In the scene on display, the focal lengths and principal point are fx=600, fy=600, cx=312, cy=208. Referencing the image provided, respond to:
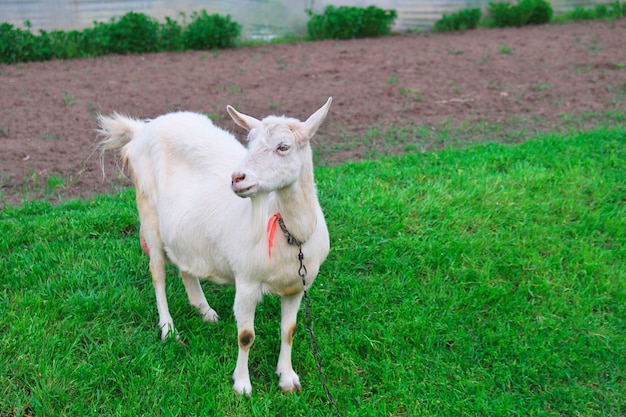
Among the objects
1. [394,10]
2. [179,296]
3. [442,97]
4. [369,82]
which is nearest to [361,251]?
[179,296]

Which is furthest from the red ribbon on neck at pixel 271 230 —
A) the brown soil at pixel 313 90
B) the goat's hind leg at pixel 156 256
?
the brown soil at pixel 313 90

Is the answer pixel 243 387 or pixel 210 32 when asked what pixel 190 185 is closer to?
pixel 243 387

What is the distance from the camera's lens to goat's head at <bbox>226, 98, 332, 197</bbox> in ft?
8.62

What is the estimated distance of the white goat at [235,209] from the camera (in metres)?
2.76

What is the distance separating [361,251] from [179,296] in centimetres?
136

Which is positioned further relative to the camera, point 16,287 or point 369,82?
point 369,82

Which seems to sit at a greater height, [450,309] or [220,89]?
[220,89]

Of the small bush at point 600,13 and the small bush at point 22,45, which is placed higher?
the small bush at point 600,13

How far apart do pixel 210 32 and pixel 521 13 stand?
6.31 m

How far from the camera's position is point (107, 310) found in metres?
3.80

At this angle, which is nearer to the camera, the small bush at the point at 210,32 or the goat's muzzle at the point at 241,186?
the goat's muzzle at the point at 241,186

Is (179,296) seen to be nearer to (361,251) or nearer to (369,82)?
(361,251)

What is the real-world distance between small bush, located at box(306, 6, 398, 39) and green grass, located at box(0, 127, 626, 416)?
A: 684 centimetres

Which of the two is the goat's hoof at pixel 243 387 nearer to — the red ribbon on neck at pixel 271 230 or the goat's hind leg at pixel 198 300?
the goat's hind leg at pixel 198 300
